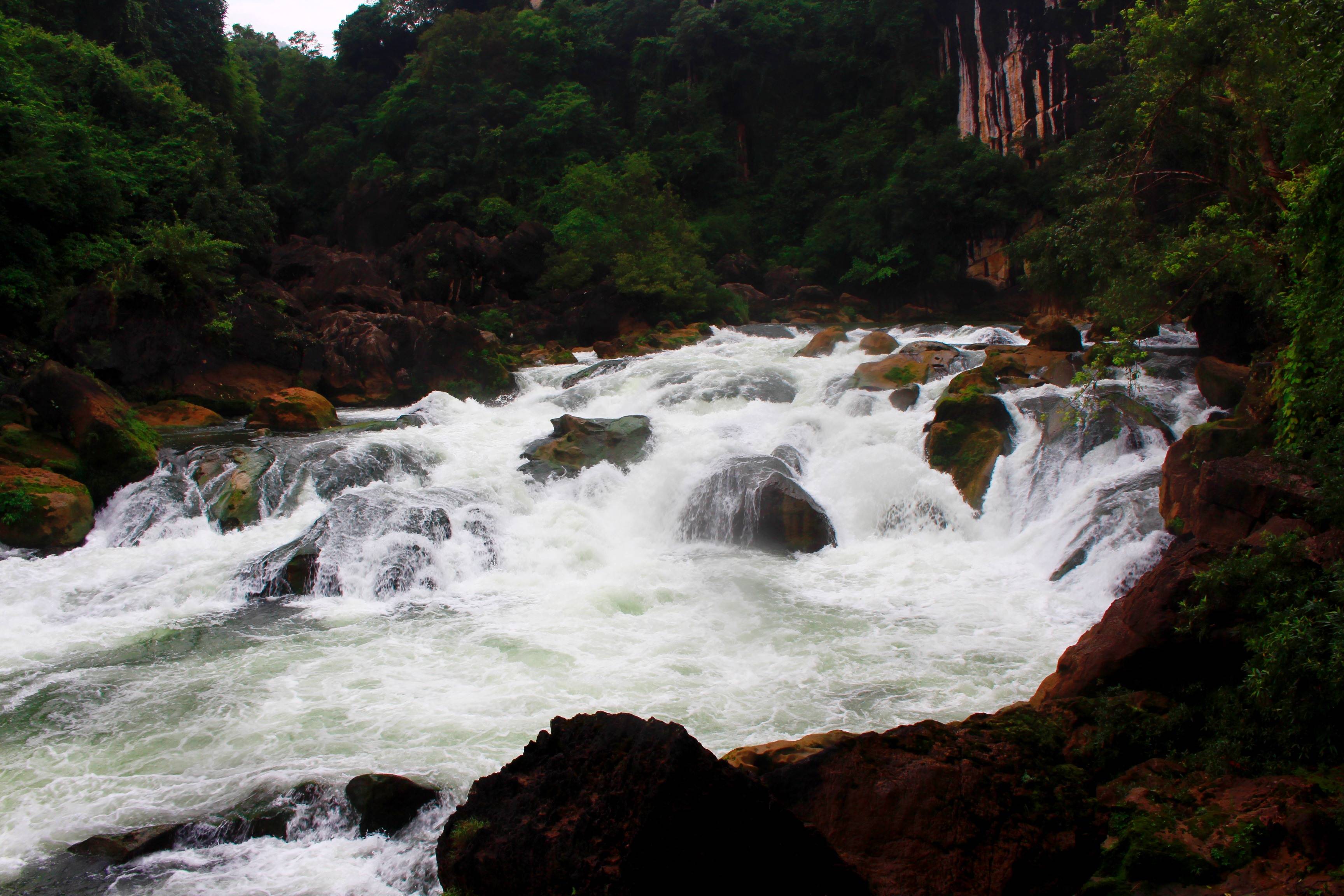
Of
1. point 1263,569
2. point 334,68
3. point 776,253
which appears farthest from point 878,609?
point 334,68

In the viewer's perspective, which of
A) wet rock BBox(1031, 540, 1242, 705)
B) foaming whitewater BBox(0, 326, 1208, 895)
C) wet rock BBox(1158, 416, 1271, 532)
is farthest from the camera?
wet rock BBox(1158, 416, 1271, 532)

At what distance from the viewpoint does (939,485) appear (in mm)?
11250

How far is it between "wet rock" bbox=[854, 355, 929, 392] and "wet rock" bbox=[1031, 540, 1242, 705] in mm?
8806

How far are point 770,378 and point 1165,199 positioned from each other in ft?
28.4

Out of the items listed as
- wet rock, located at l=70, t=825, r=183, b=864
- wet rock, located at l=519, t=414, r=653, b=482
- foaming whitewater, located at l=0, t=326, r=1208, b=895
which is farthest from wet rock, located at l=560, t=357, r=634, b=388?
wet rock, located at l=70, t=825, r=183, b=864

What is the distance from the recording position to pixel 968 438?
38.1 ft

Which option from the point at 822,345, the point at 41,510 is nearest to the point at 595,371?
the point at 822,345

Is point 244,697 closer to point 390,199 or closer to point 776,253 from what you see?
point 390,199

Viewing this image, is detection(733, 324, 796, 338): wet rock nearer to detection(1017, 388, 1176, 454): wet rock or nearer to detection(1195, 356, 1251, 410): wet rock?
detection(1017, 388, 1176, 454): wet rock

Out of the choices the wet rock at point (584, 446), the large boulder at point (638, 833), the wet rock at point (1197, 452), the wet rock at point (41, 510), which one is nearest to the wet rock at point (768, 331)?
the wet rock at point (584, 446)

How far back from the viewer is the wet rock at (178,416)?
14.4 meters

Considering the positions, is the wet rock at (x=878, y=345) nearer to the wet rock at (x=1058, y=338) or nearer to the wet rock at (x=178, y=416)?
the wet rock at (x=1058, y=338)

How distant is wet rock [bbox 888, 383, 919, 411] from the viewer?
13.6 meters

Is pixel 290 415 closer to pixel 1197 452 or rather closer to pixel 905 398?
pixel 905 398
